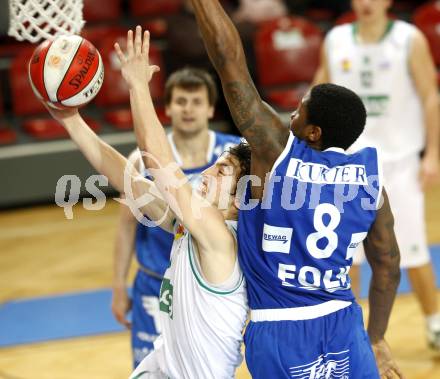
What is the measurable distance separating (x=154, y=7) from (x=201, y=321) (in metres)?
7.27

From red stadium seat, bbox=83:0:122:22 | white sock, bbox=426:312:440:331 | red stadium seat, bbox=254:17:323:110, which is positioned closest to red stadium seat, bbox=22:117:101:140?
red stadium seat, bbox=83:0:122:22

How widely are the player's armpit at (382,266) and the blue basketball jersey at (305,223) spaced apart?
146mm

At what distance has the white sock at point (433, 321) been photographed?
5613 mm

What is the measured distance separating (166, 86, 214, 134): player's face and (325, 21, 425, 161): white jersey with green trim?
141cm

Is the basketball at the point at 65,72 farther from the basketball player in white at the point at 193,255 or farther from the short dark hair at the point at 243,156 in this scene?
the short dark hair at the point at 243,156

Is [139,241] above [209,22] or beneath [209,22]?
beneath

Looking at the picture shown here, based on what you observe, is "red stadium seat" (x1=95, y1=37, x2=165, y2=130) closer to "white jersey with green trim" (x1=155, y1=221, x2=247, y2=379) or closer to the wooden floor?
the wooden floor

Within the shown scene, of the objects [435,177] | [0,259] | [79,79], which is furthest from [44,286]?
[79,79]

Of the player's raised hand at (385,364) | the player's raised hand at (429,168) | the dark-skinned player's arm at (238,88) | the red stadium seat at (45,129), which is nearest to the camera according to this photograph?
the dark-skinned player's arm at (238,88)

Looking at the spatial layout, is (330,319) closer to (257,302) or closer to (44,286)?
(257,302)

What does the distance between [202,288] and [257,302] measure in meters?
0.20

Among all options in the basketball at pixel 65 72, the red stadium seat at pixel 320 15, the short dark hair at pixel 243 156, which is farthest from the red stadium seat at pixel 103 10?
the short dark hair at pixel 243 156

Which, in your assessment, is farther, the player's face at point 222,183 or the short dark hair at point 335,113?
the player's face at point 222,183

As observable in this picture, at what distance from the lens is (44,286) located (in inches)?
282
